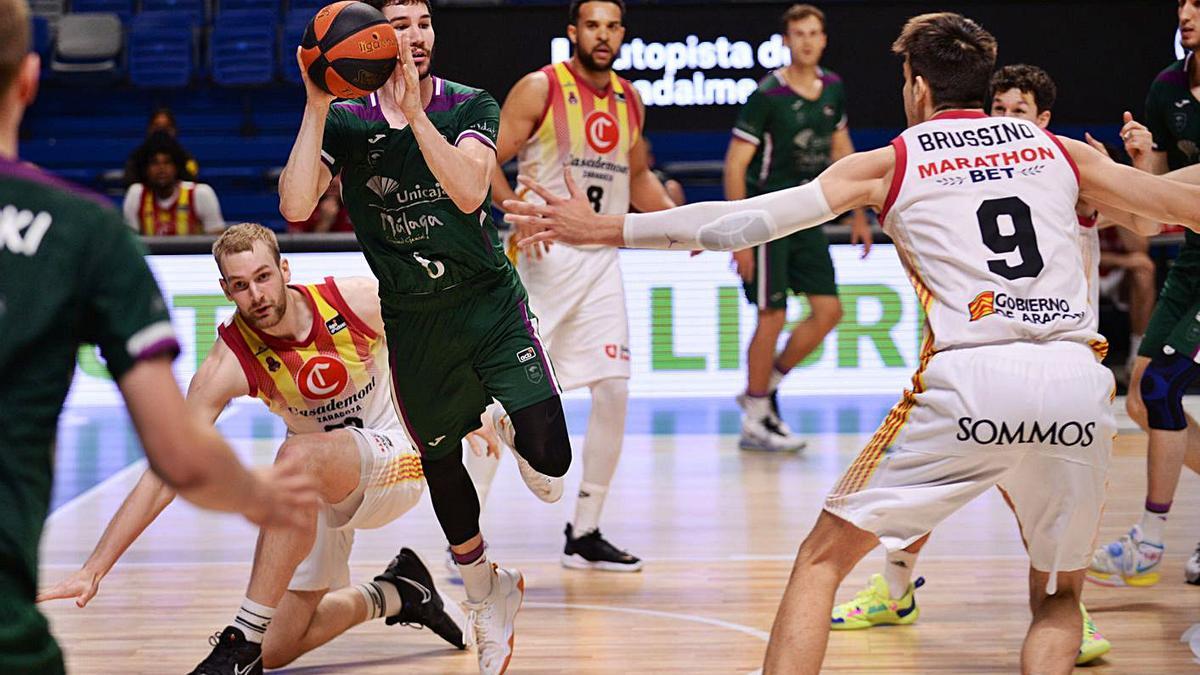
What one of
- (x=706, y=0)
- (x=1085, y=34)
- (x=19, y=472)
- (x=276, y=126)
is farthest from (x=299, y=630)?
(x=276, y=126)

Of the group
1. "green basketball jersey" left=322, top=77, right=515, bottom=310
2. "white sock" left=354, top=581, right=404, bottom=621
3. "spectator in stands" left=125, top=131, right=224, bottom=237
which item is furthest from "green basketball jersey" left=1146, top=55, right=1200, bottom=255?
"spectator in stands" left=125, top=131, right=224, bottom=237

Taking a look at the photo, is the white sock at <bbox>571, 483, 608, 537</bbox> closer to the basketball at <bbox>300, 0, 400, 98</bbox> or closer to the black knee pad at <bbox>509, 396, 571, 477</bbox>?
the black knee pad at <bbox>509, 396, 571, 477</bbox>

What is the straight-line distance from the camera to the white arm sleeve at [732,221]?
3.63 m

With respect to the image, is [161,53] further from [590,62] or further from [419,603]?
[419,603]

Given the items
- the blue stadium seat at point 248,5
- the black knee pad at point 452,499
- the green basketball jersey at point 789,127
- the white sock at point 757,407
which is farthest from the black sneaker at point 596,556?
the blue stadium seat at point 248,5

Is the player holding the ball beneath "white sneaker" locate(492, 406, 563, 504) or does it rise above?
above

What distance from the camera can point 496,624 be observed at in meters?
4.48

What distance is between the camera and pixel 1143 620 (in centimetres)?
503

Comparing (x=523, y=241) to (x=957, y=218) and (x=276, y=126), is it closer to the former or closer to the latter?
(x=957, y=218)

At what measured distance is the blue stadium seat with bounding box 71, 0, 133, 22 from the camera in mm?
14625

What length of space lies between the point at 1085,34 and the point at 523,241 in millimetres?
8354

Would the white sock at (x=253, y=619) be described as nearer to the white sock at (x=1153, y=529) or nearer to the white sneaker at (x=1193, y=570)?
the white sock at (x=1153, y=529)

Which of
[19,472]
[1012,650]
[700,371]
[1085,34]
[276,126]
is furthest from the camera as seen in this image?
[276,126]

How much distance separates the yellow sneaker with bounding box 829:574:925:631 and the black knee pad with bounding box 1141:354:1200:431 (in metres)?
1.16
